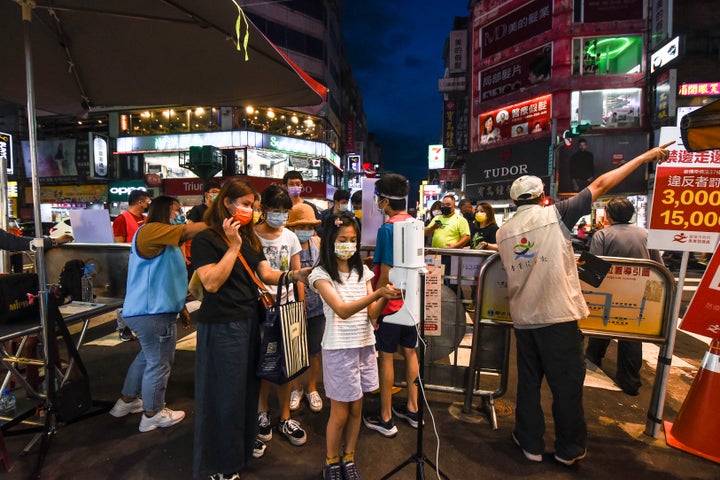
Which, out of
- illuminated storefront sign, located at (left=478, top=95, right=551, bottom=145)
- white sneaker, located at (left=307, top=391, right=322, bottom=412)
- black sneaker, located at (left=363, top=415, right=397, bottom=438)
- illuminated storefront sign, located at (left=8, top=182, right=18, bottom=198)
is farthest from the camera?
illuminated storefront sign, located at (left=478, top=95, right=551, bottom=145)

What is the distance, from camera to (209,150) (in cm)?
712

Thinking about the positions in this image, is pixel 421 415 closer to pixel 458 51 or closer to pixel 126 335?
pixel 126 335

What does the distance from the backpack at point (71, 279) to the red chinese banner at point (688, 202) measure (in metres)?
5.20

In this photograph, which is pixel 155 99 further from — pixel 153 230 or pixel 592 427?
pixel 592 427

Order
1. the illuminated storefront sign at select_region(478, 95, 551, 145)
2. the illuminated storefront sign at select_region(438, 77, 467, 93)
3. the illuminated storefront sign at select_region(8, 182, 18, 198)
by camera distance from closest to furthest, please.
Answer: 1. the illuminated storefront sign at select_region(8, 182, 18, 198)
2. the illuminated storefront sign at select_region(478, 95, 551, 145)
3. the illuminated storefront sign at select_region(438, 77, 467, 93)

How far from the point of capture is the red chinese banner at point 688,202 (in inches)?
119

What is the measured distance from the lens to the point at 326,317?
8.09ft

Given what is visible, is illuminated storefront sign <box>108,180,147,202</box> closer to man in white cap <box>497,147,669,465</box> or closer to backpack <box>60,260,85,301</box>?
backpack <box>60,260,85,301</box>

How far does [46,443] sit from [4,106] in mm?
36279

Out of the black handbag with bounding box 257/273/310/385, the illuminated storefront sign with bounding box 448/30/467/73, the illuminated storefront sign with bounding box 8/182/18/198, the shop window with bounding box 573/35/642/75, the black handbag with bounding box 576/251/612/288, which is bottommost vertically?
the black handbag with bounding box 257/273/310/385

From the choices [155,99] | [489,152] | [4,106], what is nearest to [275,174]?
[489,152]

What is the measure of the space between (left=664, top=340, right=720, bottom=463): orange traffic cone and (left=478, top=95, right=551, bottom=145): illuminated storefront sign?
721 inches

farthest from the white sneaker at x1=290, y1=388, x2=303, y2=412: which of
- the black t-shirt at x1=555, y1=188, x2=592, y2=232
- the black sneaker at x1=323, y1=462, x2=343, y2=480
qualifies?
the black t-shirt at x1=555, y1=188, x2=592, y2=232

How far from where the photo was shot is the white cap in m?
2.81
